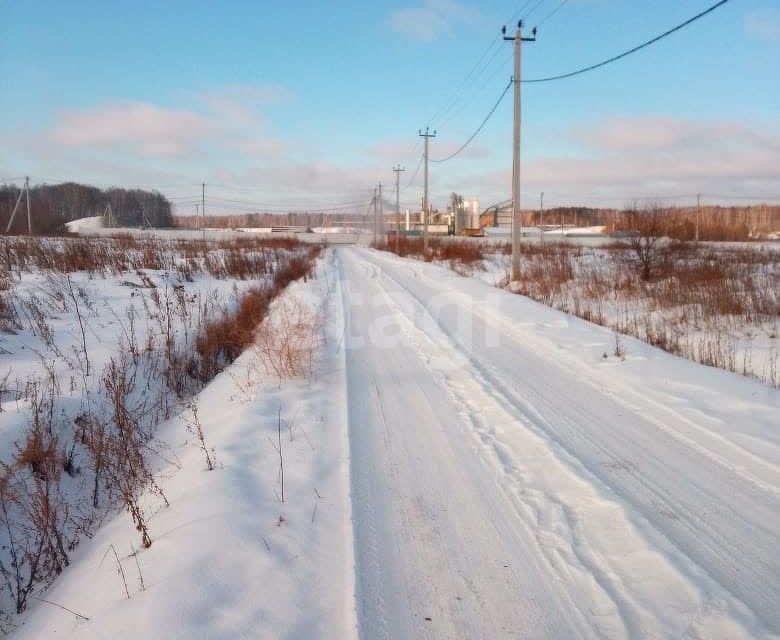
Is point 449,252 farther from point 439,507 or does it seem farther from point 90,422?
point 439,507

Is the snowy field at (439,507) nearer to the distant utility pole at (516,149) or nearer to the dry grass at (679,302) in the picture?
the dry grass at (679,302)

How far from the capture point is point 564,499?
3.52 meters

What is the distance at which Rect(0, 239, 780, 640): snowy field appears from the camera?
2.52m

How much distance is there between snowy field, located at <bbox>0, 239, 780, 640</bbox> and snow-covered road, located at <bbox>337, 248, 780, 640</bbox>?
0.6 inches

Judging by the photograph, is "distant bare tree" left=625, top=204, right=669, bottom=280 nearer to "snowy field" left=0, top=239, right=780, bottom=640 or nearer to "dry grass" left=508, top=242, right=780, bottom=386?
"dry grass" left=508, top=242, right=780, bottom=386

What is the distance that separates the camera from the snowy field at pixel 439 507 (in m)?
2.52

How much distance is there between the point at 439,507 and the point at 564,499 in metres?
0.83

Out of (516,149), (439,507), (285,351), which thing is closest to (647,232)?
(516,149)

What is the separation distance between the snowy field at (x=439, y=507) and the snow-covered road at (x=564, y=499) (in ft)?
0.05

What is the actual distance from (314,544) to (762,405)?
4.53 metres

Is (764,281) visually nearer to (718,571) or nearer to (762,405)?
(762,405)

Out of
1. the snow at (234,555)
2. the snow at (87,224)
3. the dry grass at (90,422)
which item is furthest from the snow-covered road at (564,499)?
the snow at (87,224)

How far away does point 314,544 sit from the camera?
121 inches

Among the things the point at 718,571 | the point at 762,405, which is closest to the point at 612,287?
the point at 762,405
